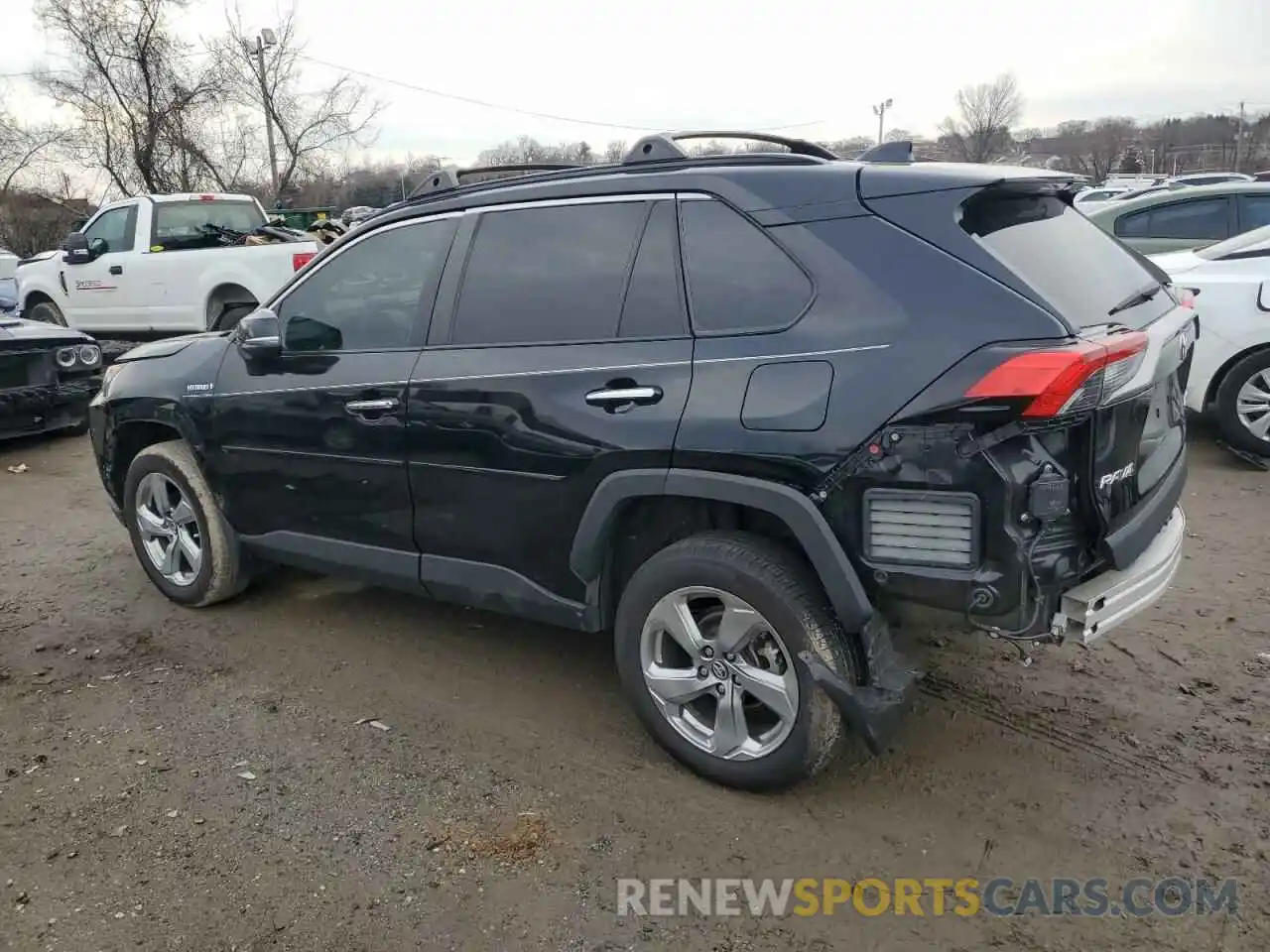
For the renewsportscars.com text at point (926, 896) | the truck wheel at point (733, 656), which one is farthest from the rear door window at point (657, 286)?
the renewsportscars.com text at point (926, 896)

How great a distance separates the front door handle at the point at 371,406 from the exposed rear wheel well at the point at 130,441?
1444 mm

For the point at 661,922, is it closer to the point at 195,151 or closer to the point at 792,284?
the point at 792,284

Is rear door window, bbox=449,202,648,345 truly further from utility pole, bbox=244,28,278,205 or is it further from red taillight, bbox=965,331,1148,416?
utility pole, bbox=244,28,278,205

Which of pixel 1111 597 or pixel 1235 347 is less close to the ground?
pixel 1235 347

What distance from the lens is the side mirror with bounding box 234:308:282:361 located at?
4148 millimetres

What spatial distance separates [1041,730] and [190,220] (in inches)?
426

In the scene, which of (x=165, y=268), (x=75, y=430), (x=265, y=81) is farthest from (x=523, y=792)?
(x=265, y=81)

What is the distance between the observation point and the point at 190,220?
11.3 metres

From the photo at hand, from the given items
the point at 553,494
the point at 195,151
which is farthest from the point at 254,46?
the point at 553,494

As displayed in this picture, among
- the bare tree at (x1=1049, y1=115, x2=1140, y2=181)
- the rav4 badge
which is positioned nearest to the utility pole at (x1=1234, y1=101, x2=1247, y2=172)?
the bare tree at (x1=1049, y1=115, x2=1140, y2=181)

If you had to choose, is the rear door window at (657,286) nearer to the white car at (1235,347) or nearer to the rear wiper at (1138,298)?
the rear wiper at (1138,298)

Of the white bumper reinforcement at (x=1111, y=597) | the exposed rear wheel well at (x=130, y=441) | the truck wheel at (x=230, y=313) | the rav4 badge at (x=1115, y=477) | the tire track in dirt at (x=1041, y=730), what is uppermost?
the truck wheel at (x=230, y=313)

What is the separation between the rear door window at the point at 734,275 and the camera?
2.98m

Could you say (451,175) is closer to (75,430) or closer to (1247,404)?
(1247,404)
